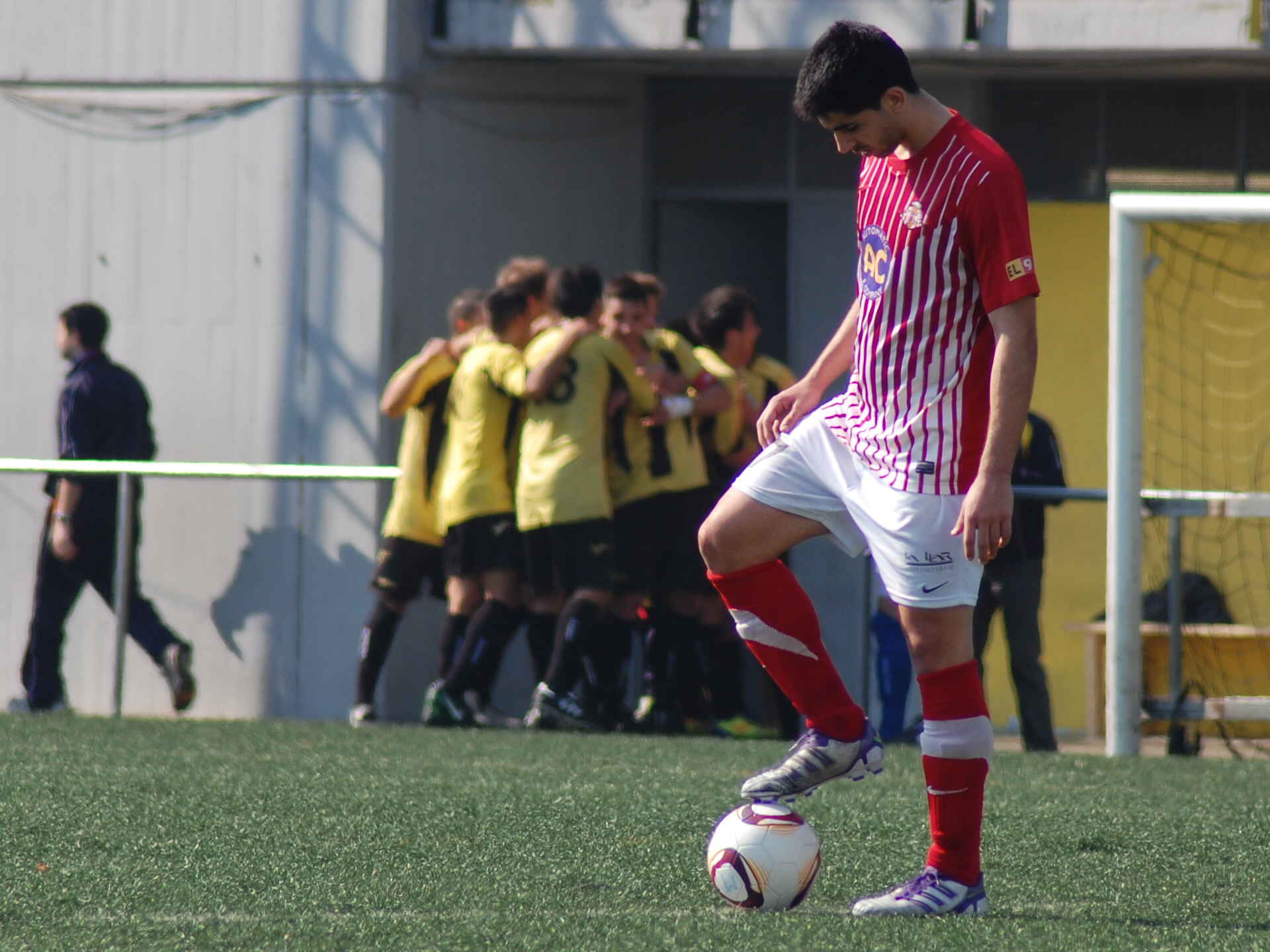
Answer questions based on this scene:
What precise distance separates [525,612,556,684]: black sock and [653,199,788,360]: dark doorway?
376 cm

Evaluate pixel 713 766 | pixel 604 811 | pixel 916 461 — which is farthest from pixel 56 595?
pixel 916 461

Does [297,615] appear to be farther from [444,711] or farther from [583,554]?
[583,554]

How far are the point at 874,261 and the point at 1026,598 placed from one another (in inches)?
187

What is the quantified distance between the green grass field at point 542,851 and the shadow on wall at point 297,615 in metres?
2.51

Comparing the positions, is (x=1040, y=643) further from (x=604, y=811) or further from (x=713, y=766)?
(x=604, y=811)

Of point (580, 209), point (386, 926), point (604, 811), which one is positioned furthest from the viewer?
point (580, 209)

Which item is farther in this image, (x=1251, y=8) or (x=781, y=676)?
(x=1251, y=8)

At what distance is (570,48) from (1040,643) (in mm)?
4300

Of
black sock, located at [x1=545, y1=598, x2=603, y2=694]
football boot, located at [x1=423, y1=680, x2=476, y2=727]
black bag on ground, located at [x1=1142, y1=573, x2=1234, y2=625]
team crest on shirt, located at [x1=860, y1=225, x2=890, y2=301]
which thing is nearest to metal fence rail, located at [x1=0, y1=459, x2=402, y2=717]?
football boot, located at [x1=423, y1=680, x2=476, y2=727]

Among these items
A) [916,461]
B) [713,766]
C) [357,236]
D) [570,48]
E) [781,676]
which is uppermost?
[570,48]

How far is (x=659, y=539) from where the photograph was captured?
29.5 feet

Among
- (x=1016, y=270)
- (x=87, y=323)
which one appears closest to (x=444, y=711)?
(x=87, y=323)

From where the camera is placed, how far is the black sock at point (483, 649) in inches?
343

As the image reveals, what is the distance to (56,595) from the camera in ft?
30.9
